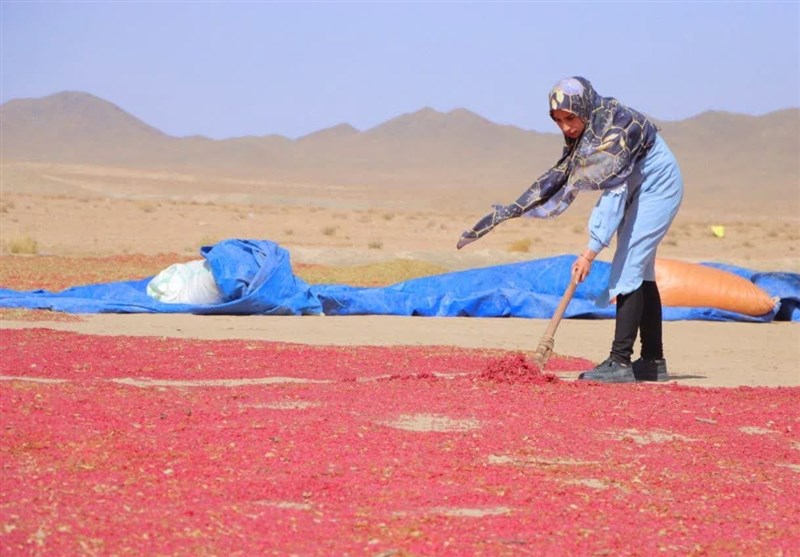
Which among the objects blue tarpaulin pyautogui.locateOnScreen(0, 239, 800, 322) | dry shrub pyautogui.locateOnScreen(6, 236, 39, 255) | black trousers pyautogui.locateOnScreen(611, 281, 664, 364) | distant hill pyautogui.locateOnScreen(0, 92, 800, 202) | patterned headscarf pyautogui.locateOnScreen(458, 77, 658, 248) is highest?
distant hill pyautogui.locateOnScreen(0, 92, 800, 202)

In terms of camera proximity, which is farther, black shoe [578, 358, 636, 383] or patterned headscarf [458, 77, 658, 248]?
black shoe [578, 358, 636, 383]

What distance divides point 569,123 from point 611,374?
153cm

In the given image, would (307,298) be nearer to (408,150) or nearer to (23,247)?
(23,247)

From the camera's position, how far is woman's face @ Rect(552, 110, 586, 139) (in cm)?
813

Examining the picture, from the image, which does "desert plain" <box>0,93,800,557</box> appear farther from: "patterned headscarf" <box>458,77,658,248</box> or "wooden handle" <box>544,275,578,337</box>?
"patterned headscarf" <box>458,77,658,248</box>

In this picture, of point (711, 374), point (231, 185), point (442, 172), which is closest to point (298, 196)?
point (231, 185)

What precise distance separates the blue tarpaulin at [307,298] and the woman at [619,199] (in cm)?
467

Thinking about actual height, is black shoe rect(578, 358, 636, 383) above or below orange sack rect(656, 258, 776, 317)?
below

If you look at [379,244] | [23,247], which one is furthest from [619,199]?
[379,244]

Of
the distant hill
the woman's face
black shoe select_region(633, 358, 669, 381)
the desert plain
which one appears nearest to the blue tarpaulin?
the desert plain

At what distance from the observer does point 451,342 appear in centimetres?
1119

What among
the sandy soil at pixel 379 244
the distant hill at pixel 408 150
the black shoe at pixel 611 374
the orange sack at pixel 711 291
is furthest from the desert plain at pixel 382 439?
the distant hill at pixel 408 150

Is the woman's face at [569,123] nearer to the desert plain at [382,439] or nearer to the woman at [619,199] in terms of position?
the woman at [619,199]

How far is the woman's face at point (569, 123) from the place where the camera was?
813cm
